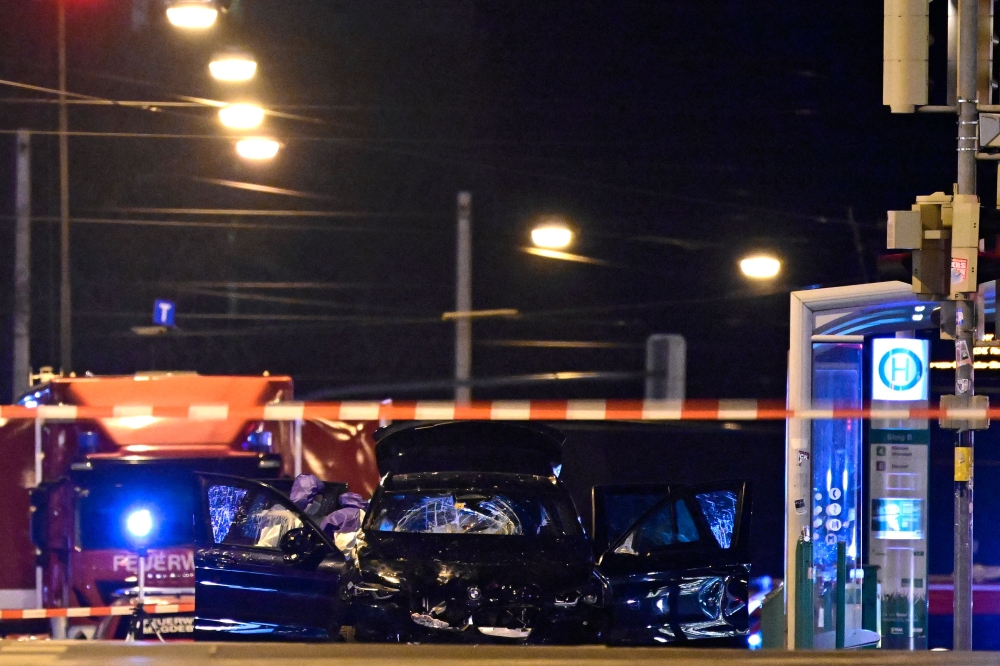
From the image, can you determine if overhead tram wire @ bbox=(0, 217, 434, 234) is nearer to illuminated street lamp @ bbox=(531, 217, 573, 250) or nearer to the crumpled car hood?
illuminated street lamp @ bbox=(531, 217, 573, 250)

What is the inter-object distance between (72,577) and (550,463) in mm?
4251

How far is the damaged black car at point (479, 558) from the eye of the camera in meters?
7.99

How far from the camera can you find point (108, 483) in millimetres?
10938

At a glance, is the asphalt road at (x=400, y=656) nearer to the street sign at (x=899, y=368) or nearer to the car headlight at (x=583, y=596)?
the car headlight at (x=583, y=596)

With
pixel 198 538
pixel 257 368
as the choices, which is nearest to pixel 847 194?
pixel 257 368

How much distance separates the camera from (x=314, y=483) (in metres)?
10.8

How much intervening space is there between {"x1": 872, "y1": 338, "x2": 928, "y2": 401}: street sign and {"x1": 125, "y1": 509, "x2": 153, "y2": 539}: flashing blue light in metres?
6.02

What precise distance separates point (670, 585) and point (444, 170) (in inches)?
730

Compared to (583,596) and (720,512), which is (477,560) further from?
(720,512)

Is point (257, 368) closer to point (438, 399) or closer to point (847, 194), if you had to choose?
point (438, 399)

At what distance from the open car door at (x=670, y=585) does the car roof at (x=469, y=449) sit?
94cm

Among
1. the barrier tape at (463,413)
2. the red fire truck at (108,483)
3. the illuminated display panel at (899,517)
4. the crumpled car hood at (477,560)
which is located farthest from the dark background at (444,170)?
the crumpled car hood at (477,560)

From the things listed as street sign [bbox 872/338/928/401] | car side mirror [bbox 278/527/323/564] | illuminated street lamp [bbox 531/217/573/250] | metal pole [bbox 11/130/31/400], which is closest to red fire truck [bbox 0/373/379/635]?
car side mirror [bbox 278/527/323/564]

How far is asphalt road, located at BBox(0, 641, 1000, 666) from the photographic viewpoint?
6293 mm
